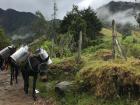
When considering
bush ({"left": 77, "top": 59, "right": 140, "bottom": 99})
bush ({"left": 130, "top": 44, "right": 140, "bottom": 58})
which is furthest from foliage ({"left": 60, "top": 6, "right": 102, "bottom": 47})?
bush ({"left": 77, "top": 59, "right": 140, "bottom": 99})

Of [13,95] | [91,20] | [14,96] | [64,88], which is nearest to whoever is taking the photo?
[64,88]

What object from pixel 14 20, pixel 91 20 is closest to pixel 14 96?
pixel 91 20

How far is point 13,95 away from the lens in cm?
1616

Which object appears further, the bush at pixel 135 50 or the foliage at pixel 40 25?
the foliage at pixel 40 25

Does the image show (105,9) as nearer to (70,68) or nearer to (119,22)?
(119,22)

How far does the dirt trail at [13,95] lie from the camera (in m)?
14.8

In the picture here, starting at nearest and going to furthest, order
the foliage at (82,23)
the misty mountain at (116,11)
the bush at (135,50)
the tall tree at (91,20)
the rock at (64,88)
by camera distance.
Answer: the rock at (64,88)
the bush at (135,50)
the foliage at (82,23)
the tall tree at (91,20)
the misty mountain at (116,11)

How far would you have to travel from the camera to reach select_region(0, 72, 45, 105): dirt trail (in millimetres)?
14792

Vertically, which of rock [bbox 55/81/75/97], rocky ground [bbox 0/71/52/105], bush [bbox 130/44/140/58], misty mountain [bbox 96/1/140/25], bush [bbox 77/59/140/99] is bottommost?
rocky ground [bbox 0/71/52/105]

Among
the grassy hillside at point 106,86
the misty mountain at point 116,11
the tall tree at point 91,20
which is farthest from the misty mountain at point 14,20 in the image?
the grassy hillside at point 106,86

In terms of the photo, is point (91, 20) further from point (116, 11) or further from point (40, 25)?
point (116, 11)

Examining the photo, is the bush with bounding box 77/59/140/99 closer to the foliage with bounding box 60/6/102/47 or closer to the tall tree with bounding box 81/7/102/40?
the foliage with bounding box 60/6/102/47

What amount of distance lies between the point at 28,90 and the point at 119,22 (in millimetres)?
96198

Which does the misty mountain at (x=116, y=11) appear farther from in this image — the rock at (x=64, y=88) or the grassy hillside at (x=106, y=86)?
the grassy hillside at (x=106, y=86)
